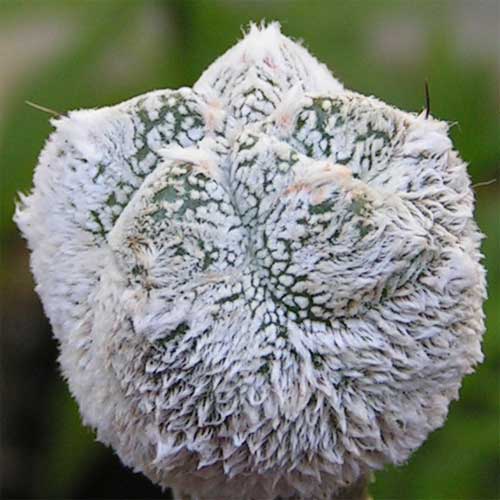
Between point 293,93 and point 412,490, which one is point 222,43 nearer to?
point 412,490

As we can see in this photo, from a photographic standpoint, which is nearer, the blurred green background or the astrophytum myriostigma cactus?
the astrophytum myriostigma cactus

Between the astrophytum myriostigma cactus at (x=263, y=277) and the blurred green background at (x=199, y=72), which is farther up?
the blurred green background at (x=199, y=72)

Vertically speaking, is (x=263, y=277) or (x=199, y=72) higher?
(x=199, y=72)

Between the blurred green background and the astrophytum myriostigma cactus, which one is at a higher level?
the blurred green background

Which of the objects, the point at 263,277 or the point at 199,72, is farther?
the point at 199,72

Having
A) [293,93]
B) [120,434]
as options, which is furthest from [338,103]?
[120,434]

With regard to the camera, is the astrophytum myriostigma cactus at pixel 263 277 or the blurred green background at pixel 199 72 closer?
the astrophytum myriostigma cactus at pixel 263 277
